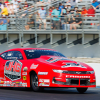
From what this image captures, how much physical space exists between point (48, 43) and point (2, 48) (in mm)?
3117

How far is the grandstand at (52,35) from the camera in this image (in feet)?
56.0

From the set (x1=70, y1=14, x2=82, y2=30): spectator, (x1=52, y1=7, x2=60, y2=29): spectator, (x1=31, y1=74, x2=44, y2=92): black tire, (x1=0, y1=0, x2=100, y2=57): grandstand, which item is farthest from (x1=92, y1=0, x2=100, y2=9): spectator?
(x1=31, y1=74, x2=44, y2=92): black tire

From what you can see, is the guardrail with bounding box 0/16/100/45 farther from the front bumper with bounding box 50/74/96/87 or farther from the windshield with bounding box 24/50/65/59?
the front bumper with bounding box 50/74/96/87

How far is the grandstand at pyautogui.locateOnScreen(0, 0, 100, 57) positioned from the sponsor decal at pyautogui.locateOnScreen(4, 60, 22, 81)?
8.22m

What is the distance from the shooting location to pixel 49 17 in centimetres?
1680

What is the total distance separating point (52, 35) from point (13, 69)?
9.87 metres

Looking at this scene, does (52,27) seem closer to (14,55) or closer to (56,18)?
(56,18)

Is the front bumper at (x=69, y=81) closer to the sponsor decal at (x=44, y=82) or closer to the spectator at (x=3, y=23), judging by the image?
the sponsor decal at (x=44, y=82)

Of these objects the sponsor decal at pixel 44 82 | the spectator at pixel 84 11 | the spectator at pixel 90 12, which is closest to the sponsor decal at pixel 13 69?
the sponsor decal at pixel 44 82

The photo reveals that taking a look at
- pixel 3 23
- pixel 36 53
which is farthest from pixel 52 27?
pixel 36 53

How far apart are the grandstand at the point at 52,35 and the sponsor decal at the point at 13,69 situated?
8.22 m

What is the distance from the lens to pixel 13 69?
8508 mm

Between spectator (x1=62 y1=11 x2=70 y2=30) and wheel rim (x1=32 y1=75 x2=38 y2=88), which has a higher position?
spectator (x1=62 y1=11 x2=70 y2=30)

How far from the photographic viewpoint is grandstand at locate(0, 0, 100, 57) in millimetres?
17078
